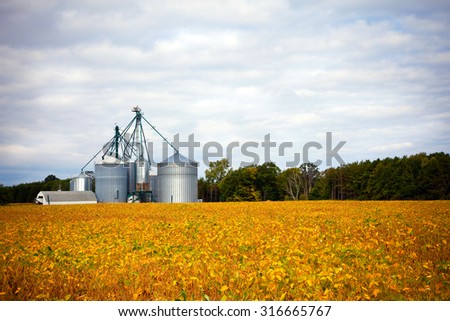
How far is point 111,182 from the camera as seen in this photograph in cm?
6384

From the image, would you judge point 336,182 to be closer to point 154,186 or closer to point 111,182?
point 154,186

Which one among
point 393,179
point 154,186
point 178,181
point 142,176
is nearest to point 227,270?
point 178,181

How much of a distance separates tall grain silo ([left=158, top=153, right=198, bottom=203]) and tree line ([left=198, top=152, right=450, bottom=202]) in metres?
17.6

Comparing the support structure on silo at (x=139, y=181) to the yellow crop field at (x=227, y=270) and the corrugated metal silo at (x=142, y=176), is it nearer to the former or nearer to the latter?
the corrugated metal silo at (x=142, y=176)

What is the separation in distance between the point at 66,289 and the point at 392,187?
65.5 m

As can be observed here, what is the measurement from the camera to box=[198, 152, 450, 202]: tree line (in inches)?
2147

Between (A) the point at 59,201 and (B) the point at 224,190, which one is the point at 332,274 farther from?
(B) the point at 224,190

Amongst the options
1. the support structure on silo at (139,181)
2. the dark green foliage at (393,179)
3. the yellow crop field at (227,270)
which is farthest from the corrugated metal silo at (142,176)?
the yellow crop field at (227,270)

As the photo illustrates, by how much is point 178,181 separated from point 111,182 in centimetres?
1092

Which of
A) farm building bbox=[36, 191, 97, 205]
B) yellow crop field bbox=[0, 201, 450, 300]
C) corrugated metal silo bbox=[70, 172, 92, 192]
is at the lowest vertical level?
farm building bbox=[36, 191, 97, 205]

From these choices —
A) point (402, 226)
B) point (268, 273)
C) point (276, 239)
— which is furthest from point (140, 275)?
point (402, 226)

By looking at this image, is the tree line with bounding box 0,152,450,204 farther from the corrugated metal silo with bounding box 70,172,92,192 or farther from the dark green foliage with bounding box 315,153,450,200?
the corrugated metal silo with bounding box 70,172,92,192

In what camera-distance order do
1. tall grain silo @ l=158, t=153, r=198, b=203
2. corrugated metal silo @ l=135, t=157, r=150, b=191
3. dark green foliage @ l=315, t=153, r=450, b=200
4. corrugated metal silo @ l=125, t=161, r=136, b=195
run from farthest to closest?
corrugated metal silo @ l=125, t=161, r=136, b=195 < corrugated metal silo @ l=135, t=157, r=150, b=191 < tall grain silo @ l=158, t=153, r=198, b=203 < dark green foliage @ l=315, t=153, r=450, b=200

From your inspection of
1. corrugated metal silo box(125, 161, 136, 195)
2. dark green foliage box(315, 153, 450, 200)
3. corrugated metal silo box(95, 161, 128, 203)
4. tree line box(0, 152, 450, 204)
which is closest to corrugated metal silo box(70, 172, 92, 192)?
tree line box(0, 152, 450, 204)
